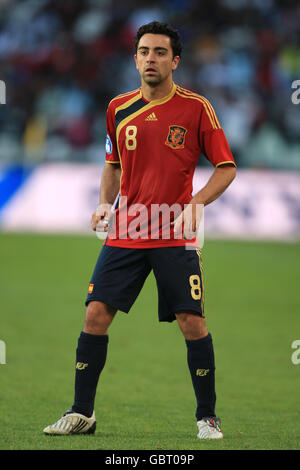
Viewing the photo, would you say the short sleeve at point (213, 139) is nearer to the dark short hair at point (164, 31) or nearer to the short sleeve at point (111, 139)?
the dark short hair at point (164, 31)

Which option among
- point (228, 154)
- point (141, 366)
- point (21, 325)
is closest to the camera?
point (228, 154)

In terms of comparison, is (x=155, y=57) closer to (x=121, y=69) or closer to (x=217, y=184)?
(x=217, y=184)

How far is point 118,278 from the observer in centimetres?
452

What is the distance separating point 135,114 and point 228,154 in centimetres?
57

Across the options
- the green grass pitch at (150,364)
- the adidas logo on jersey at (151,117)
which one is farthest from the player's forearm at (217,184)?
the green grass pitch at (150,364)

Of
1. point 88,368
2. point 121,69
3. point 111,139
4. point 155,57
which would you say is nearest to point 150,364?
point 88,368

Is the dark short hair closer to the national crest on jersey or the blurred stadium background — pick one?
the national crest on jersey

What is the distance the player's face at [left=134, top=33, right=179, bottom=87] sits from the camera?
444 cm

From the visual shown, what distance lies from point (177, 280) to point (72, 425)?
3.23 feet

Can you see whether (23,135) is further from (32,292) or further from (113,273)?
(113,273)

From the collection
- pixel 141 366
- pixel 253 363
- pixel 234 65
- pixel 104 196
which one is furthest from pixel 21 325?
pixel 234 65

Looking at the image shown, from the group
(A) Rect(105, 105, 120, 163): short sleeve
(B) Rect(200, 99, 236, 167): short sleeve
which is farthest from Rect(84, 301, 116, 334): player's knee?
(B) Rect(200, 99, 236, 167): short sleeve

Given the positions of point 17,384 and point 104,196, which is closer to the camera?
point 104,196
